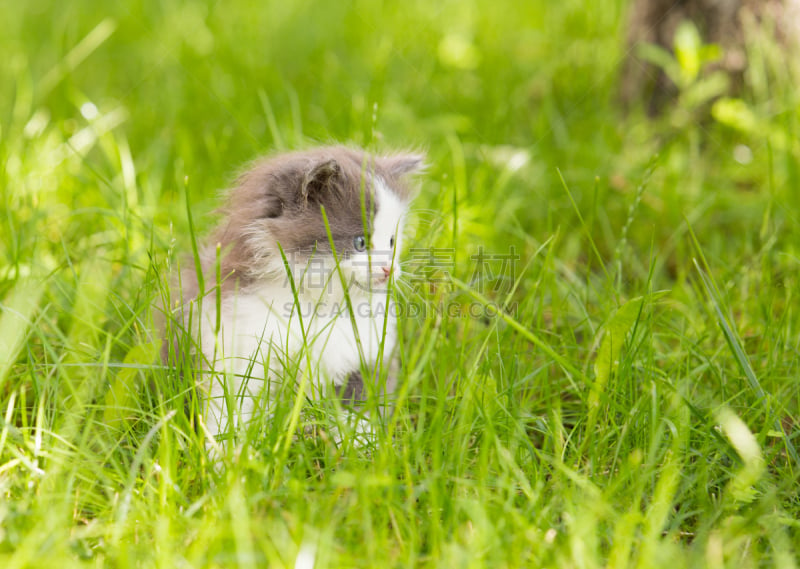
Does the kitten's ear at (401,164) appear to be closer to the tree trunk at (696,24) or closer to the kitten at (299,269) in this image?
the kitten at (299,269)

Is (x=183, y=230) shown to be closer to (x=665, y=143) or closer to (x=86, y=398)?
(x=86, y=398)

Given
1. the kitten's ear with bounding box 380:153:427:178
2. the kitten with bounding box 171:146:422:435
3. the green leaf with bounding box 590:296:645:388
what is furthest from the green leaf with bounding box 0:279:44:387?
the green leaf with bounding box 590:296:645:388

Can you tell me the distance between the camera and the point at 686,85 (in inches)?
163

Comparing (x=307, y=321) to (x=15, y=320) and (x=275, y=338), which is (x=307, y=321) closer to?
(x=275, y=338)

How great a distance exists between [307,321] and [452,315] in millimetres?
713

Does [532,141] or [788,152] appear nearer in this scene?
[788,152]

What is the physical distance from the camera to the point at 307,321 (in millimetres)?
2445

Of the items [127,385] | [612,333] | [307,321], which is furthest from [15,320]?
[612,333]

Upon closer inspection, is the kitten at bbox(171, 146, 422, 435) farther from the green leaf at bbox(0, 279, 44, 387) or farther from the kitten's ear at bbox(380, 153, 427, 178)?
the green leaf at bbox(0, 279, 44, 387)

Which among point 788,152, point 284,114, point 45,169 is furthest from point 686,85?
point 45,169

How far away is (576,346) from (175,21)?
4413 mm

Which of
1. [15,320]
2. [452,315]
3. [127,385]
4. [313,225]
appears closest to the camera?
[127,385]

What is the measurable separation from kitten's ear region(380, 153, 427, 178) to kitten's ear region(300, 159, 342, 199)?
32 cm

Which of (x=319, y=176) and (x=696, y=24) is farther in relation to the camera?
(x=696, y=24)
